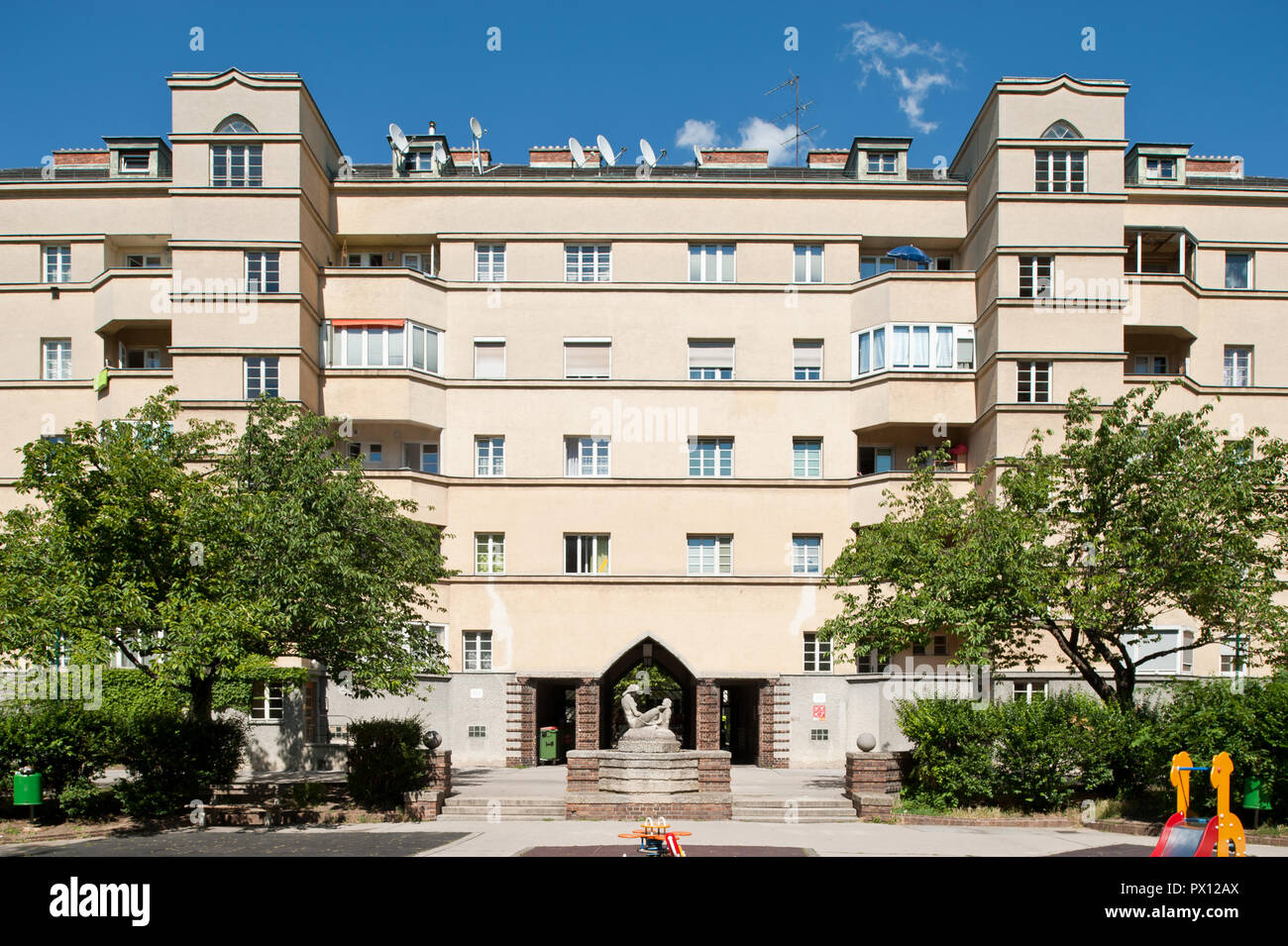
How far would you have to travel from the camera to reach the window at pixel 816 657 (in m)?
37.6

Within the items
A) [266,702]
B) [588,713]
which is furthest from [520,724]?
[266,702]

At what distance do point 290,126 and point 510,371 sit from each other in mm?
11625

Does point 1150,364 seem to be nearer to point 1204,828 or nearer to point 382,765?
point 1204,828

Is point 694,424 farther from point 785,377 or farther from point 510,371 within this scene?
point 510,371

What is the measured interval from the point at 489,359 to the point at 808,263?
1293 cm

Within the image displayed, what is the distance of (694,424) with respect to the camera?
129ft

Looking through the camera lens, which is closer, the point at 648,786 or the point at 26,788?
the point at 26,788

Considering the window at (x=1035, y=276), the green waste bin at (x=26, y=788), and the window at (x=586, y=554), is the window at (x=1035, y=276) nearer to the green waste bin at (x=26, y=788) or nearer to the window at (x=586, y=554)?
the window at (x=586, y=554)

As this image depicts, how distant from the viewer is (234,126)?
122 ft

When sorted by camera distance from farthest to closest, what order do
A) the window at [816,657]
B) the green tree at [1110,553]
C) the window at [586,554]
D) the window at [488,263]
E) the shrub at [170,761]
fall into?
the window at [488,263], the window at [586,554], the window at [816,657], the green tree at [1110,553], the shrub at [170,761]

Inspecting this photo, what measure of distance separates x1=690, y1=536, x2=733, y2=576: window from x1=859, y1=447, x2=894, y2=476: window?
5.90 metres

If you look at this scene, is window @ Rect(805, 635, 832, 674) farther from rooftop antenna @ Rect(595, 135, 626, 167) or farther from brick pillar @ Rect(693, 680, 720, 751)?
rooftop antenna @ Rect(595, 135, 626, 167)

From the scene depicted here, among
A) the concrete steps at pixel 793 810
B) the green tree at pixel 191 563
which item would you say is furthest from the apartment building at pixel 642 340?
the green tree at pixel 191 563

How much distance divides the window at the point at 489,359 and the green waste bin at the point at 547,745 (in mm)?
13425
